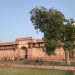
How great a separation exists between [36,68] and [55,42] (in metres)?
8.49

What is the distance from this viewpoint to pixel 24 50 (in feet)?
160

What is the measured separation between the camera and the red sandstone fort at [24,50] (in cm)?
4578

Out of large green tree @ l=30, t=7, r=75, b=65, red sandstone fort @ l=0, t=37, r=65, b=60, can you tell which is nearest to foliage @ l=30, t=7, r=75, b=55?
large green tree @ l=30, t=7, r=75, b=65

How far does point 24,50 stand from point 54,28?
18210 millimetres

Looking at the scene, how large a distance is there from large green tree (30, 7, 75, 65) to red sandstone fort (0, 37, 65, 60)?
1244 centimetres

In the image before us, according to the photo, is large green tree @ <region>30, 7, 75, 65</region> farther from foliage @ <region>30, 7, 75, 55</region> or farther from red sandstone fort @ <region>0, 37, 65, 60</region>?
red sandstone fort @ <region>0, 37, 65, 60</region>

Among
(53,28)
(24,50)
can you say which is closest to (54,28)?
(53,28)

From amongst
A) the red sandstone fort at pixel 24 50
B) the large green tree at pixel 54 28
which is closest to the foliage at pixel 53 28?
the large green tree at pixel 54 28

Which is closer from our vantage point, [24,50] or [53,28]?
[53,28]

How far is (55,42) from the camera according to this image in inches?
1218

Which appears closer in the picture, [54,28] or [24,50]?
[54,28]

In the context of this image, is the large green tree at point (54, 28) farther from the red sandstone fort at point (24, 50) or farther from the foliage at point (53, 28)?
the red sandstone fort at point (24, 50)

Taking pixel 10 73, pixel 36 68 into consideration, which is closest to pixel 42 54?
pixel 36 68

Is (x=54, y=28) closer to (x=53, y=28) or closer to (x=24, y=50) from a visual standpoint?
(x=53, y=28)
